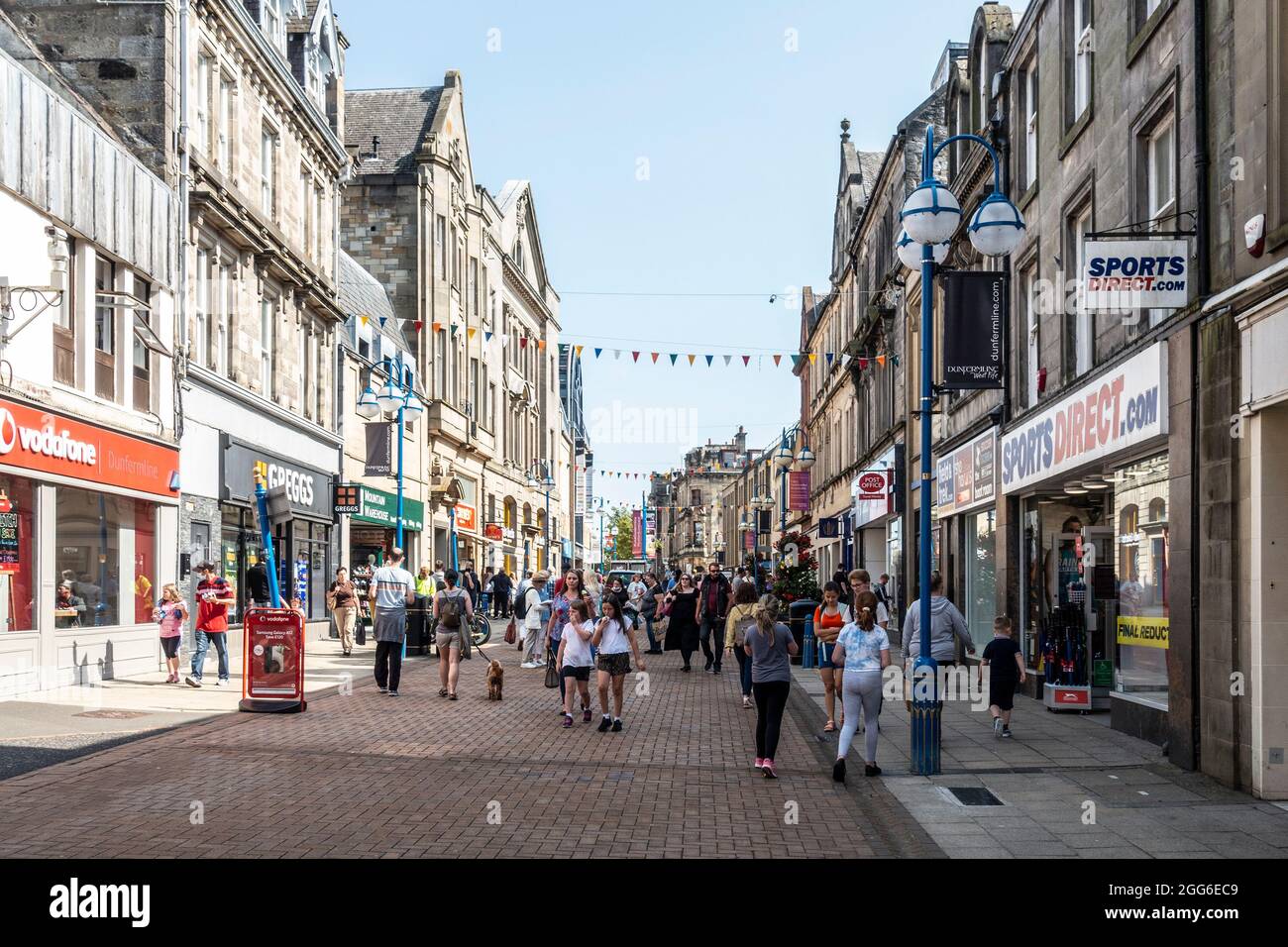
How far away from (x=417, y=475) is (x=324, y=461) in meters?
11.0

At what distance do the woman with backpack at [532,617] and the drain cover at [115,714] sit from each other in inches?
343

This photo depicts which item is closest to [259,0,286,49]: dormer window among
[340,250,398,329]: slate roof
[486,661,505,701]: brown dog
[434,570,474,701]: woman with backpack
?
[340,250,398,329]: slate roof

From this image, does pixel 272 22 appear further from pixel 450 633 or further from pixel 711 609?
pixel 450 633

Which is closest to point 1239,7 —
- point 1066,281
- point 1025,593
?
point 1066,281

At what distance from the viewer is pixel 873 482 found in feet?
102

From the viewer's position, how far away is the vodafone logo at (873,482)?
31.1 meters

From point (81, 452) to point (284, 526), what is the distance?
10836 mm

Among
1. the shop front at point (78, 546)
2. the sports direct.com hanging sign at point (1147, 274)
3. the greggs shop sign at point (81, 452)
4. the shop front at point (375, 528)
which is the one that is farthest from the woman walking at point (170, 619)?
the shop front at point (375, 528)

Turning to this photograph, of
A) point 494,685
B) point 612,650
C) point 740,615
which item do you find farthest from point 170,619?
point 740,615

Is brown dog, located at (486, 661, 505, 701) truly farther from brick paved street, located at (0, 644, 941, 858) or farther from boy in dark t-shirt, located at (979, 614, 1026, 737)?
boy in dark t-shirt, located at (979, 614, 1026, 737)

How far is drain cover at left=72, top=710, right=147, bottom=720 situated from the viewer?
14500mm
